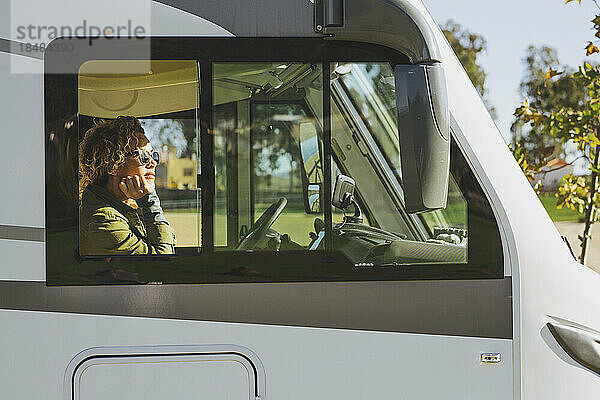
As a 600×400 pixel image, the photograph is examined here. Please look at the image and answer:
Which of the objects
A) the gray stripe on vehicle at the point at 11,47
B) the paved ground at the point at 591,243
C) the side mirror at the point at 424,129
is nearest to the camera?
the side mirror at the point at 424,129

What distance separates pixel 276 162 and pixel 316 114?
0.74 ft

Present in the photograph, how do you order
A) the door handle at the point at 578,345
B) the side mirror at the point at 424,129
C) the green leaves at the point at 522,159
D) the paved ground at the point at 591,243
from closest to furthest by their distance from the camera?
the side mirror at the point at 424,129
the door handle at the point at 578,345
the green leaves at the point at 522,159
the paved ground at the point at 591,243

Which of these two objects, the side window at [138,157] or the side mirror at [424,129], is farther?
the side window at [138,157]

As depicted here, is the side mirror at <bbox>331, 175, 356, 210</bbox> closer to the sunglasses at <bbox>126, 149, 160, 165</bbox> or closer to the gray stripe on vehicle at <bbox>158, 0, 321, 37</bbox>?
the gray stripe on vehicle at <bbox>158, 0, 321, 37</bbox>

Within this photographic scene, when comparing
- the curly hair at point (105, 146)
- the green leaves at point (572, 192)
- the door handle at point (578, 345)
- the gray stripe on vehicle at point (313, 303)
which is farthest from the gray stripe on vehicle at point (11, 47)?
the green leaves at point (572, 192)

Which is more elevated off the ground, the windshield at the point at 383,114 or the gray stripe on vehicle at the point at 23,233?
the windshield at the point at 383,114

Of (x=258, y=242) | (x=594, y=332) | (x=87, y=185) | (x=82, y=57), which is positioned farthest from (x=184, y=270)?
(x=594, y=332)

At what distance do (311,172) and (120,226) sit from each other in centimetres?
71

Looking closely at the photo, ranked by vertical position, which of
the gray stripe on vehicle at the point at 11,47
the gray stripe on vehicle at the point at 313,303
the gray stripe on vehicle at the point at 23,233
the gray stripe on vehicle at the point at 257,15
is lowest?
the gray stripe on vehicle at the point at 313,303

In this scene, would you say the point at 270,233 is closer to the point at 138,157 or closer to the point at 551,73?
the point at 138,157

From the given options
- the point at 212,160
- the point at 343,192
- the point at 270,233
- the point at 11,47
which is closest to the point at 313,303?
the point at 270,233

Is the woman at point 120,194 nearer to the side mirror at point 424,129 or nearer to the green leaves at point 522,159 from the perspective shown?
the side mirror at point 424,129

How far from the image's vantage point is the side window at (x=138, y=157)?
2357 millimetres

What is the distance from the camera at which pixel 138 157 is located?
2.44m
